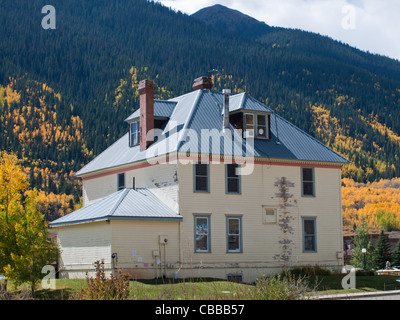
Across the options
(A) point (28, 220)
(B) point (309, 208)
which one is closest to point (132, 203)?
(A) point (28, 220)

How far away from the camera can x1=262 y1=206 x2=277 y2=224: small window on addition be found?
39.2 meters

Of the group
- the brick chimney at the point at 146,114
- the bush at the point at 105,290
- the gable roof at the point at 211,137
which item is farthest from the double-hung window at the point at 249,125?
the bush at the point at 105,290

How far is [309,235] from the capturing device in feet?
134

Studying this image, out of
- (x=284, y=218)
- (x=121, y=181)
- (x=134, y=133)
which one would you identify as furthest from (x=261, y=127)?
(x=121, y=181)

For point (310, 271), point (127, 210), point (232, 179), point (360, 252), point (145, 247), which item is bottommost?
point (360, 252)

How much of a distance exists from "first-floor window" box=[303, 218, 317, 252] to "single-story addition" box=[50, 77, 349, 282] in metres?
0.06

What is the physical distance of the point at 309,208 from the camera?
135 feet

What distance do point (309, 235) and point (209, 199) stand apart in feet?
23.7

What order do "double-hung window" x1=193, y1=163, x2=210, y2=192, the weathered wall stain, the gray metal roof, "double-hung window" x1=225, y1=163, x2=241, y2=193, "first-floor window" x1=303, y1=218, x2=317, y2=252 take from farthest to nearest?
"first-floor window" x1=303, y1=218, x2=317, y2=252 < the weathered wall stain < "double-hung window" x1=225, y1=163, x2=241, y2=193 < "double-hung window" x1=193, y1=163, x2=210, y2=192 < the gray metal roof

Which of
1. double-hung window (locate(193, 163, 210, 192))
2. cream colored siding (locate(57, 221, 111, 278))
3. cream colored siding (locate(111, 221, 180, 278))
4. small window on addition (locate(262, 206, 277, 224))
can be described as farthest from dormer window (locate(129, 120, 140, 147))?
small window on addition (locate(262, 206, 277, 224))

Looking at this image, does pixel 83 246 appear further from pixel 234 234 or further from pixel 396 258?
pixel 396 258

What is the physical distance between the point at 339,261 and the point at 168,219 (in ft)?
39.9

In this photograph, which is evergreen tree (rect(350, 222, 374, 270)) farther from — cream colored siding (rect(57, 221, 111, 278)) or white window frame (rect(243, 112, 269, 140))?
cream colored siding (rect(57, 221, 111, 278))
